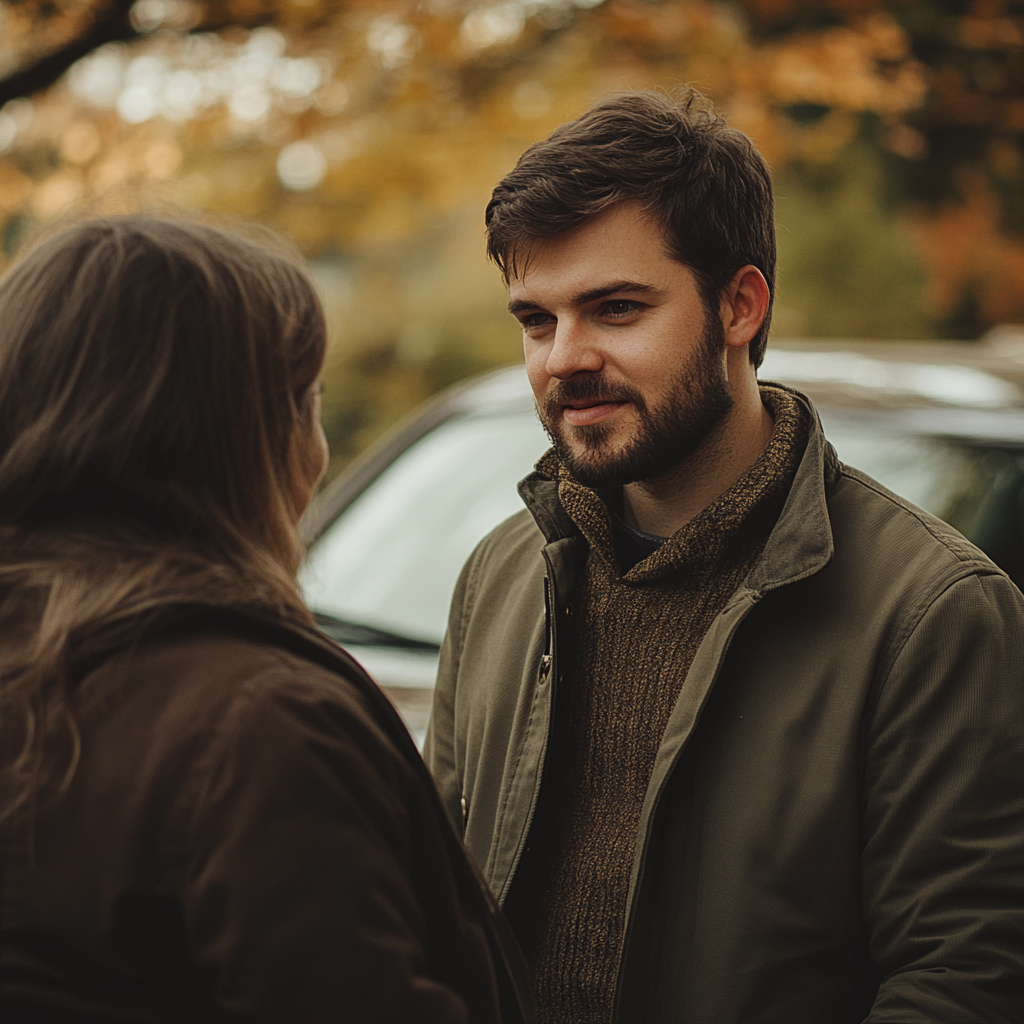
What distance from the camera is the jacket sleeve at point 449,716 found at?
236cm

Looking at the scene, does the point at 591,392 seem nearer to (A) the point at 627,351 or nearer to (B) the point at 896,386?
(A) the point at 627,351

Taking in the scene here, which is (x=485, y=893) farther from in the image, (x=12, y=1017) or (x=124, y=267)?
(x=124, y=267)

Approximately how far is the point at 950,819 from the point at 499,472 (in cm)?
206

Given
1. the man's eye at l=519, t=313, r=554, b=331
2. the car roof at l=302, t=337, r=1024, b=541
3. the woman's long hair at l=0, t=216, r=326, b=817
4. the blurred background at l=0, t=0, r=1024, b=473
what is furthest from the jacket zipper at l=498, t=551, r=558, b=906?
the blurred background at l=0, t=0, r=1024, b=473

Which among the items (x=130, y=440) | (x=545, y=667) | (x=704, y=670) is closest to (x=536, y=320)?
(x=545, y=667)

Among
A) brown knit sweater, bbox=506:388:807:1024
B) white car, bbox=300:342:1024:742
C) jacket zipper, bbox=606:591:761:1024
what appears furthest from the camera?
white car, bbox=300:342:1024:742

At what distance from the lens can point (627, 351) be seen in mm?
2156

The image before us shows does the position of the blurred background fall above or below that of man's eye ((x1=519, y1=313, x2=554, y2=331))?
above

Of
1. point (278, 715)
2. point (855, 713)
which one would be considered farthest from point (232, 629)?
point (855, 713)

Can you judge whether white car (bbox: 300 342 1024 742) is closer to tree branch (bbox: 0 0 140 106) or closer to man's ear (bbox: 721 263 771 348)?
man's ear (bbox: 721 263 771 348)

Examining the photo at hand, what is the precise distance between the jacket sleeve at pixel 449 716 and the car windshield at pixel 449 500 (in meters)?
0.82

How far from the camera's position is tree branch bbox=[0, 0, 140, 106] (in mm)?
6250

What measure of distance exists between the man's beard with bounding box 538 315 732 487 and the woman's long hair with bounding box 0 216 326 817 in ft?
2.52

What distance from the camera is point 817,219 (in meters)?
11.6
